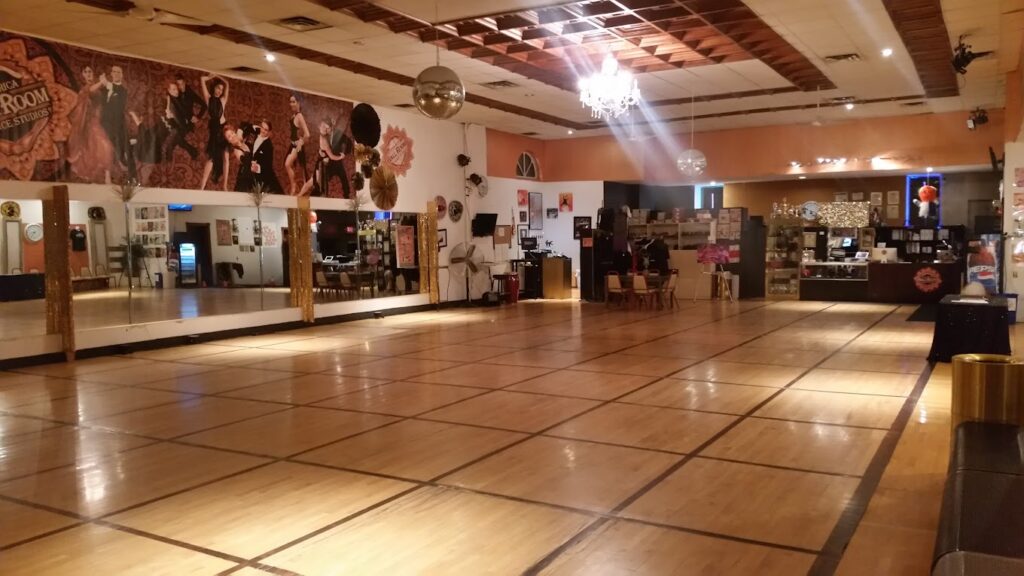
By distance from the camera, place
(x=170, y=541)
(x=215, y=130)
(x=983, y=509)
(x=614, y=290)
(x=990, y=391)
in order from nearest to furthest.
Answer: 1. (x=983, y=509)
2. (x=170, y=541)
3. (x=990, y=391)
4. (x=215, y=130)
5. (x=614, y=290)

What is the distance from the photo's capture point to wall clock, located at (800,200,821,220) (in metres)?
17.2

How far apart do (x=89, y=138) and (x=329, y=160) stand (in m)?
4.07

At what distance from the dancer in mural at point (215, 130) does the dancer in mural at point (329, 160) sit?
5.25ft

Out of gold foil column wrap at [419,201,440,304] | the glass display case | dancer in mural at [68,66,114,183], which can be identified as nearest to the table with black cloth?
the glass display case

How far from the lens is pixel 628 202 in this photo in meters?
18.9

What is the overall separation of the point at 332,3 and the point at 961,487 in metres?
7.05

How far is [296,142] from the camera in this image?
40.4ft

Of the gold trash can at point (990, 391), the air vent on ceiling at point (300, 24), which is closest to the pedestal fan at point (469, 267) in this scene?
the air vent on ceiling at point (300, 24)

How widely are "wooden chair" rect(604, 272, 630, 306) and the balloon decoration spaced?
428cm

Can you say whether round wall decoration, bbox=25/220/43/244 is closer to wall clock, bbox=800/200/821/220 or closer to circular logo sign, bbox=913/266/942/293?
wall clock, bbox=800/200/821/220

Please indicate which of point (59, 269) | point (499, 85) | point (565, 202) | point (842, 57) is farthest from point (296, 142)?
point (842, 57)

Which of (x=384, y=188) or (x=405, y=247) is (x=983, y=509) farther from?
(x=405, y=247)

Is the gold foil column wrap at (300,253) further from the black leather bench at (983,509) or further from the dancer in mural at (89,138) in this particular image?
the black leather bench at (983,509)

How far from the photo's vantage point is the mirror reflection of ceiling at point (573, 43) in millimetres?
8203
